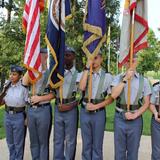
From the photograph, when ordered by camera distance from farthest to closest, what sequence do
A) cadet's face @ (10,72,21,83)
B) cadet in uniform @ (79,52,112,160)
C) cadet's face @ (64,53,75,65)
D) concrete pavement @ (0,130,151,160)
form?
1. concrete pavement @ (0,130,151,160)
2. cadet's face @ (10,72,21,83)
3. cadet's face @ (64,53,75,65)
4. cadet in uniform @ (79,52,112,160)

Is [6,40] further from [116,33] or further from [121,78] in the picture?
[121,78]

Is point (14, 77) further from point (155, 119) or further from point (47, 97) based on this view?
point (155, 119)

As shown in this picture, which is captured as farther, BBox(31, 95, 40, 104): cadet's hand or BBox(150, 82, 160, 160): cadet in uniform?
BBox(31, 95, 40, 104): cadet's hand

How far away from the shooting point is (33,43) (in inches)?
230

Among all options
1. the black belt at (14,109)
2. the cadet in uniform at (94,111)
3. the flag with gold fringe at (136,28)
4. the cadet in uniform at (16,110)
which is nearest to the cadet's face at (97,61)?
the cadet in uniform at (94,111)

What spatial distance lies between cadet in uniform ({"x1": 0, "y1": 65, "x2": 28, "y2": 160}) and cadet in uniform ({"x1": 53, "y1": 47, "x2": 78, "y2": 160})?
0.57m

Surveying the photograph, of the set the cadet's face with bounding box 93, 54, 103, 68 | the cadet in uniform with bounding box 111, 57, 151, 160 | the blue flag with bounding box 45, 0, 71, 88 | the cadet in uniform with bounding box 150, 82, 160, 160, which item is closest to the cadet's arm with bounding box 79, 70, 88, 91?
the cadet's face with bounding box 93, 54, 103, 68

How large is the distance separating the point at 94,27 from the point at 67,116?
4.57 ft

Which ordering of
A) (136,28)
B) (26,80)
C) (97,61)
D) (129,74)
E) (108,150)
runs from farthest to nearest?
(108,150) < (26,80) < (97,61) < (136,28) < (129,74)

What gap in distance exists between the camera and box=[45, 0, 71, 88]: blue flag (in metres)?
5.67

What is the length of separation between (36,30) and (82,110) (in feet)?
4.69

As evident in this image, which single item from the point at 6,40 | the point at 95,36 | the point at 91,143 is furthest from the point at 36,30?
the point at 6,40

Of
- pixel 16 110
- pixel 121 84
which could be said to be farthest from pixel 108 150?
pixel 121 84

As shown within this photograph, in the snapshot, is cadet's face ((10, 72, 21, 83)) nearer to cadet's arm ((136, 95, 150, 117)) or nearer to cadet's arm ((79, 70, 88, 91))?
cadet's arm ((79, 70, 88, 91))
